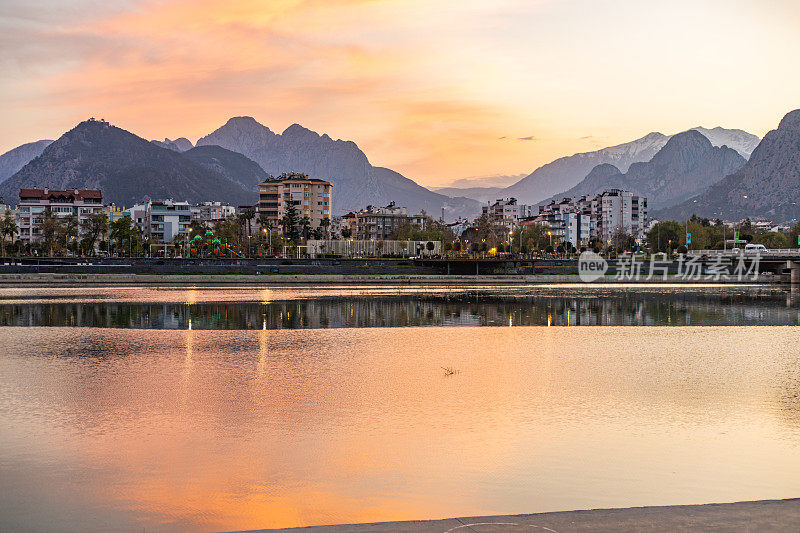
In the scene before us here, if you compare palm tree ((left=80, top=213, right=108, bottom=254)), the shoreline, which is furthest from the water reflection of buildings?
palm tree ((left=80, top=213, right=108, bottom=254))

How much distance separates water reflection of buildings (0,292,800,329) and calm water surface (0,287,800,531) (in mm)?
4371

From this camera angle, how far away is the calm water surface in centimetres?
1020

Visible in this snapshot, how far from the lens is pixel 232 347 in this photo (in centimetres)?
2684

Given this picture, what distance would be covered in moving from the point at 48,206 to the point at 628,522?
182770 millimetres

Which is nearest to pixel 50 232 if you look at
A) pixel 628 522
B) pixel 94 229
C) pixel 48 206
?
pixel 94 229

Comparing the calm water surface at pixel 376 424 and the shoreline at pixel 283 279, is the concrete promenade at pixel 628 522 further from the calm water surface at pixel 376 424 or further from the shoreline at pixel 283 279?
the shoreline at pixel 283 279

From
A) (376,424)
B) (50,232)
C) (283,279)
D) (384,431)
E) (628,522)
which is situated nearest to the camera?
(628,522)

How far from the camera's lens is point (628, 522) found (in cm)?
785

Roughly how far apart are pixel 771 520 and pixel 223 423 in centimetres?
1004

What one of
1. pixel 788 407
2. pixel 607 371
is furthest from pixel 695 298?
pixel 788 407

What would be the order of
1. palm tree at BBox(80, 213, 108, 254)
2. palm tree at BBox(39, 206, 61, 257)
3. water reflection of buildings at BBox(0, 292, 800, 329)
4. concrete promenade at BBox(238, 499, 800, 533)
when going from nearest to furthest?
concrete promenade at BBox(238, 499, 800, 533), water reflection of buildings at BBox(0, 292, 800, 329), palm tree at BBox(39, 206, 61, 257), palm tree at BBox(80, 213, 108, 254)

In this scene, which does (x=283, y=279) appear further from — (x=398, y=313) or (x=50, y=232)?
(x=50, y=232)

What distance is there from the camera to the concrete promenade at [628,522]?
299 inches

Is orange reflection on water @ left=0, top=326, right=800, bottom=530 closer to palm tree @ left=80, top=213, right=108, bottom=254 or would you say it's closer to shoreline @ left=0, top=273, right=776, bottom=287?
shoreline @ left=0, top=273, right=776, bottom=287
